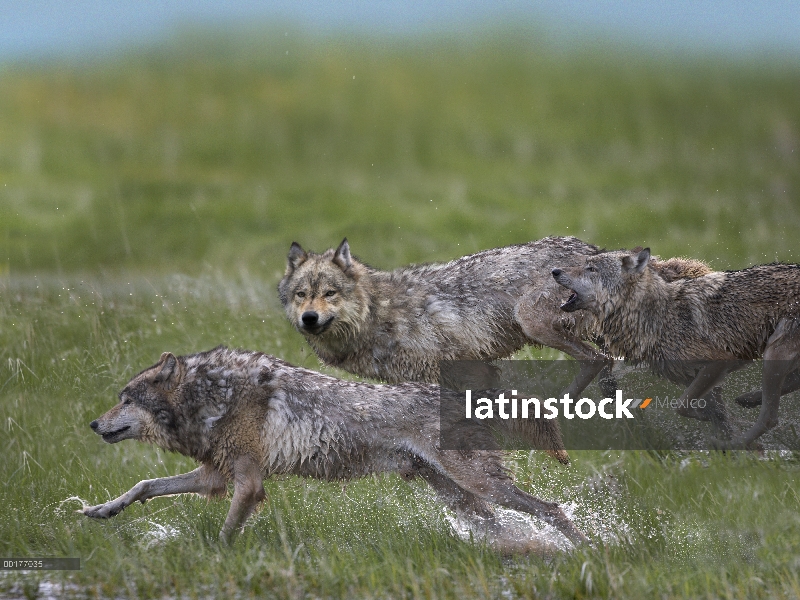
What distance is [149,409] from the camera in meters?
7.44

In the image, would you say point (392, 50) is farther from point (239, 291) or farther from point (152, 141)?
point (239, 291)

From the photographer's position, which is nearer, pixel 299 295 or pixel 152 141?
pixel 299 295

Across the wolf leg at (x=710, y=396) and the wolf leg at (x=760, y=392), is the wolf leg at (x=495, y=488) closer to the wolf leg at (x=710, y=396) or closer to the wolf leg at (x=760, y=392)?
the wolf leg at (x=710, y=396)

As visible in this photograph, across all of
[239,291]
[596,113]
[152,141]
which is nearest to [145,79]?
[152,141]

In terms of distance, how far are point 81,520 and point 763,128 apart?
3171 cm

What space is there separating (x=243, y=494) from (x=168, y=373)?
1.07 metres

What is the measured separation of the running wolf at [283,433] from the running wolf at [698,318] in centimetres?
206

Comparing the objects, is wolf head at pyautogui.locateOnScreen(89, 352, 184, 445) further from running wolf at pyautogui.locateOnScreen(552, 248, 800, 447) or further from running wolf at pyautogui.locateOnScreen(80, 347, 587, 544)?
running wolf at pyautogui.locateOnScreen(552, 248, 800, 447)

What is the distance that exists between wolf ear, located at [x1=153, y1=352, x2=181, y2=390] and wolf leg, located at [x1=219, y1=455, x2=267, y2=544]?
29.8 inches

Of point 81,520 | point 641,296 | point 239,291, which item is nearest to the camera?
point 81,520

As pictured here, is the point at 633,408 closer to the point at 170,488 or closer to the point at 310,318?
the point at 310,318

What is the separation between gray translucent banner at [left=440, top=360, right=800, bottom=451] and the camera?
8.24 meters

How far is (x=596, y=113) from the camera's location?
38.8 m

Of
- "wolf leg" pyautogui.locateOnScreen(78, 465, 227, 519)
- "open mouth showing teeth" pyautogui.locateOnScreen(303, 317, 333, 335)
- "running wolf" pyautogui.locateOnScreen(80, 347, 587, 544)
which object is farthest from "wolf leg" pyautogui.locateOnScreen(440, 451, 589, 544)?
"open mouth showing teeth" pyautogui.locateOnScreen(303, 317, 333, 335)
